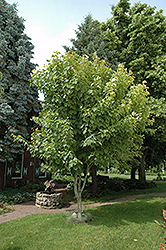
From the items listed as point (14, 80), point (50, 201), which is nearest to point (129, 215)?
point (50, 201)

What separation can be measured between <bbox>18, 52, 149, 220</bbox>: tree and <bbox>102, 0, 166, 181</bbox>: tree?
243 inches

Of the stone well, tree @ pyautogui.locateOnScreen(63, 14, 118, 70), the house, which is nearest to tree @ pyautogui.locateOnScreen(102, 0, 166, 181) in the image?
tree @ pyautogui.locateOnScreen(63, 14, 118, 70)

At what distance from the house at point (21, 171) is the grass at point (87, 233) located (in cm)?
673

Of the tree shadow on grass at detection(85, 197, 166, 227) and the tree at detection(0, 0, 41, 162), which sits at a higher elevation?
the tree at detection(0, 0, 41, 162)

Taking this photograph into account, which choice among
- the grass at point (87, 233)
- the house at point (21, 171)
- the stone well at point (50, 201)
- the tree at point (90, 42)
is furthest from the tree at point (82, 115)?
the house at point (21, 171)

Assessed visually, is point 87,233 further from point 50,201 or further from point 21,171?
point 21,171

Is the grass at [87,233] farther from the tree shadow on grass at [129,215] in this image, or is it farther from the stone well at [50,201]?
the stone well at [50,201]

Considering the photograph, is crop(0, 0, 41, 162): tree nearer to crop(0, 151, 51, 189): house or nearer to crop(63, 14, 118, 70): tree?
crop(0, 151, 51, 189): house

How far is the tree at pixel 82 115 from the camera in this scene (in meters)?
5.77

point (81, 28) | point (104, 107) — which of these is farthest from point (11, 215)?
point (81, 28)

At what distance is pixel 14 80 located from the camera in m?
11.7

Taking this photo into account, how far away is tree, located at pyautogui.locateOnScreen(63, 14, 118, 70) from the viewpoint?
11.8 metres

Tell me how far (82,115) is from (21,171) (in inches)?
403

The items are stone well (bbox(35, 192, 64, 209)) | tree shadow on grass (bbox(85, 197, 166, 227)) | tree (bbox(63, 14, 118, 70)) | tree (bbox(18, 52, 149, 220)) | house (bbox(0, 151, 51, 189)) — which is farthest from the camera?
house (bbox(0, 151, 51, 189))
